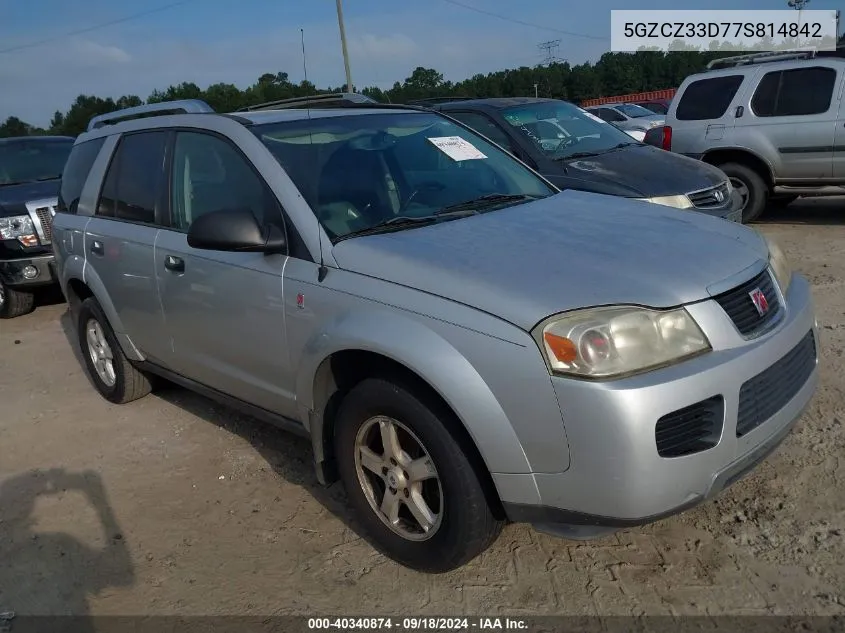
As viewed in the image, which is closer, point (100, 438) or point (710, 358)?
point (710, 358)

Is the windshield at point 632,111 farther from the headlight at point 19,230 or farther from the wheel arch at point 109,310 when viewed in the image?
the wheel arch at point 109,310

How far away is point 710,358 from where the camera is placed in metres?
2.32

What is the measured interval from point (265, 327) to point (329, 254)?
1.63 feet

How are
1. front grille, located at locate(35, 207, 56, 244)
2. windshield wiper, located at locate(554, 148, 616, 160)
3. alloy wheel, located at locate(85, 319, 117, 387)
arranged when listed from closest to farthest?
alloy wheel, located at locate(85, 319, 117, 387)
windshield wiper, located at locate(554, 148, 616, 160)
front grille, located at locate(35, 207, 56, 244)

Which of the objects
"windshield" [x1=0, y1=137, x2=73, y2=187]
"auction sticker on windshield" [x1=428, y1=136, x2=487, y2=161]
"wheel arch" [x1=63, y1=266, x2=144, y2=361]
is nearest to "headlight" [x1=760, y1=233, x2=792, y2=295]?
"auction sticker on windshield" [x1=428, y1=136, x2=487, y2=161]

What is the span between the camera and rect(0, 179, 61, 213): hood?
756 cm

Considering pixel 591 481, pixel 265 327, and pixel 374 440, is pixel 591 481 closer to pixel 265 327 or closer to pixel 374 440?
pixel 374 440

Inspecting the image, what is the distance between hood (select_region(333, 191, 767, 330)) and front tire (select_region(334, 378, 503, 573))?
444mm

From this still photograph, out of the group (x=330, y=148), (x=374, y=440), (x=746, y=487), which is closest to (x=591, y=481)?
(x=374, y=440)

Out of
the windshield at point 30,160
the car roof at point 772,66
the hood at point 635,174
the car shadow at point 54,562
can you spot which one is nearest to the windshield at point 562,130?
A: the hood at point 635,174

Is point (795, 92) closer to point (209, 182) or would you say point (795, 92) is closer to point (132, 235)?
point (209, 182)

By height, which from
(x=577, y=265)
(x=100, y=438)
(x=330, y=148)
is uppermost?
(x=330, y=148)

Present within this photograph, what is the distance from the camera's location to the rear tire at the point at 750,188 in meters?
8.66

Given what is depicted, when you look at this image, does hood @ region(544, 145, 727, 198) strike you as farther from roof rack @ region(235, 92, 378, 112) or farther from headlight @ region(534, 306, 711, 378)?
headlight @ region(534, 306, 711, 378)
